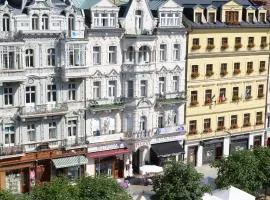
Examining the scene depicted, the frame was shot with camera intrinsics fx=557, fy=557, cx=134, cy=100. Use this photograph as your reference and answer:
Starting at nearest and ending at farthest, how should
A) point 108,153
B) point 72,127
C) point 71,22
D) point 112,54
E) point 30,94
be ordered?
point 30,94
point 71,22
point 72,127
point 112,54
point 108,153

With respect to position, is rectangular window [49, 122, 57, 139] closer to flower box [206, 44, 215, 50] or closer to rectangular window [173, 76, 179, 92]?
rectangular window [173, 76, 179, 92]

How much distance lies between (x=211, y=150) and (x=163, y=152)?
26.8 ft

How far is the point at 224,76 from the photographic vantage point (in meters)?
62.9

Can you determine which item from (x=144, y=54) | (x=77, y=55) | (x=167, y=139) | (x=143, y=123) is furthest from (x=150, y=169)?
(x=77, y=55)

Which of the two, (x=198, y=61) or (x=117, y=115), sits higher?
(x=198, y=61)

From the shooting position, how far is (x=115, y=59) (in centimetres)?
5522

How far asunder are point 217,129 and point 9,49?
2653 centimetres

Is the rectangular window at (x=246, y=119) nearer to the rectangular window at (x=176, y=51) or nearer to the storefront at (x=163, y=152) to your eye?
the storefront at (x=163, y=152)

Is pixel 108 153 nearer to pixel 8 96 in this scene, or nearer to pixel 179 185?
pixel 8 96

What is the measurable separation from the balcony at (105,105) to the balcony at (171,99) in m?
4.46

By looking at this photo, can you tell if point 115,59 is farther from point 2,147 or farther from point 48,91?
point 2,147

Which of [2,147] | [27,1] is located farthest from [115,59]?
[2,147]

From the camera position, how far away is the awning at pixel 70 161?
52.0m

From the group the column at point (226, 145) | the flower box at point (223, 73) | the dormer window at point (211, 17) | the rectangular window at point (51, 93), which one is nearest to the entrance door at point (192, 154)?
the column at point (226, 145)
